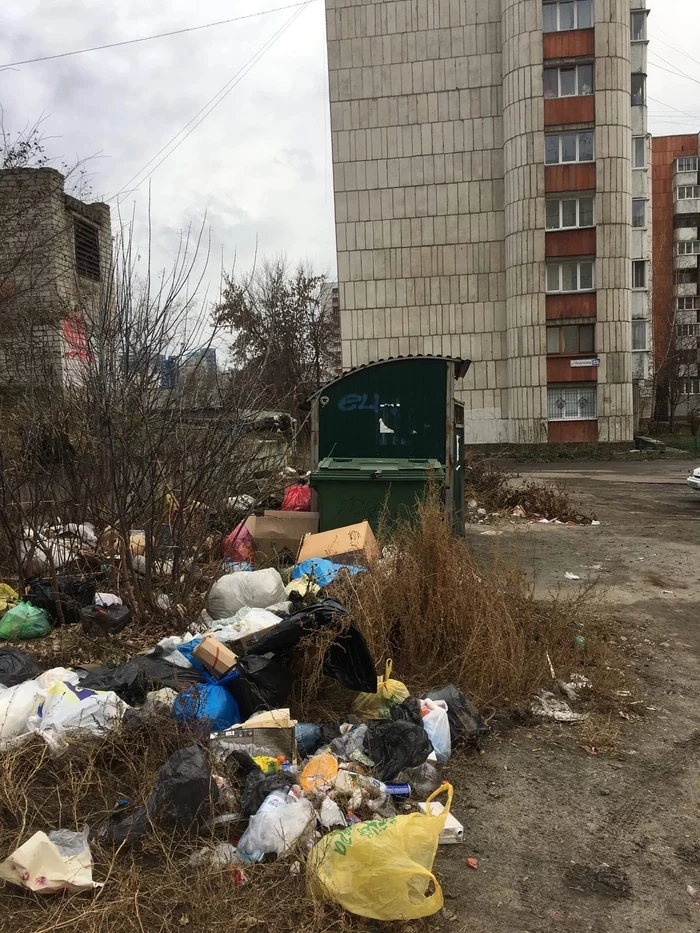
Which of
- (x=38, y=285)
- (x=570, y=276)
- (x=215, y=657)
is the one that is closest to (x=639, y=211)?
(x=570, y=276)

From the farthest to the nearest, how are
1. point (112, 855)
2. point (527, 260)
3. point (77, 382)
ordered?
Answer: point (527, 260) < point (77, 382) < point (112, 855)

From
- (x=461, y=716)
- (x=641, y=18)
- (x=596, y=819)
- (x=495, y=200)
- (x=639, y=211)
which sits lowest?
(x=596, y=819)

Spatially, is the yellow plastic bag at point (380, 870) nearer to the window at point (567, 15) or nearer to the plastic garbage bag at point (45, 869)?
the plastic garbage bag at point (45, 869)

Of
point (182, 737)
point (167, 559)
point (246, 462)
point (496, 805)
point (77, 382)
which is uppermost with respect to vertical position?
point (77, 382)

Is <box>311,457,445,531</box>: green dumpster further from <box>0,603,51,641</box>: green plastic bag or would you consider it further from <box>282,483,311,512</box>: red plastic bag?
<box>0,603,51,641</box>: green plastic bag

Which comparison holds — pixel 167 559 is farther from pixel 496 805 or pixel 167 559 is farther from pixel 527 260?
pixel 527 260

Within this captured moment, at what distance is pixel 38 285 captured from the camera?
10.0 m

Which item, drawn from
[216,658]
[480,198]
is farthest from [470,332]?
[216,658]

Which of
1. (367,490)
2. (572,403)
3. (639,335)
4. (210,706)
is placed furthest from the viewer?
(639,335)

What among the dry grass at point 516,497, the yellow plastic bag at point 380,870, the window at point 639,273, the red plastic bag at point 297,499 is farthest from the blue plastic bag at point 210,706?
the window at point 639,273

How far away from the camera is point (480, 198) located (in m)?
24.4

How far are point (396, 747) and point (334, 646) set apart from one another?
625mm

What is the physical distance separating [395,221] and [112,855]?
24769mm

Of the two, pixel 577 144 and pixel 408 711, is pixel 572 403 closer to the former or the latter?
pixel 577 144
